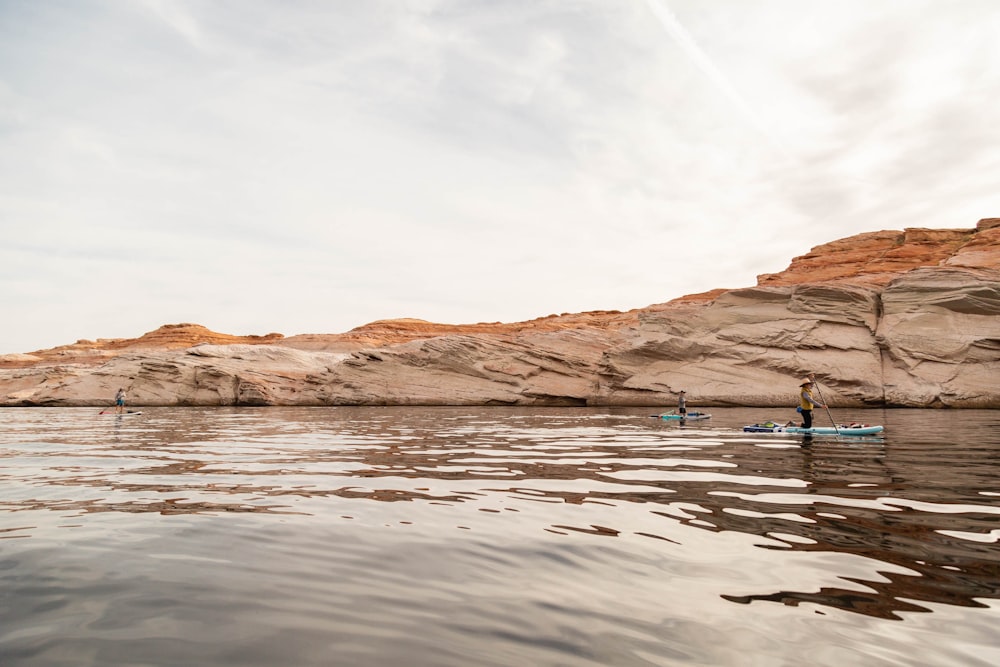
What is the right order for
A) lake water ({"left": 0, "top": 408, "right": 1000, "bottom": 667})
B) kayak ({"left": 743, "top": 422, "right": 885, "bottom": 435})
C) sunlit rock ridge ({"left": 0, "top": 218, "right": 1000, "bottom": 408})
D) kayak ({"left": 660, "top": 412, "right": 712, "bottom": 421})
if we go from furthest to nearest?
sunlit rock ridge ({"left": 0, "top": 218, "right": 1000, "bottom": 408}) → kayak ({"left": 660, "top": 412, "right": 712, "bottom": 421}) → kayak ({"left": 743, "top": 422, "right": 885, "bottom": 435}) → lake water ({"left": 0, "top": 408, "right": 1000, "bottom": 667})

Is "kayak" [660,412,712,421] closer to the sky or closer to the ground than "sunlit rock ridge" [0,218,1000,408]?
closer to the ground

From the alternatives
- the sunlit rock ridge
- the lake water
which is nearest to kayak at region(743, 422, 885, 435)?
the lake water

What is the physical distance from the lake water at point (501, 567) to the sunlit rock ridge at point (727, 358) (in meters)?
27.9

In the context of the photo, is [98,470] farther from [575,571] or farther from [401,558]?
[575,571]

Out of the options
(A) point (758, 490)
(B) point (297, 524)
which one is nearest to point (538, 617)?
(B) point (297, 524)

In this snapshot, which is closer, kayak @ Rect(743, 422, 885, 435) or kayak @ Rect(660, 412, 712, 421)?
kayak @ Rect(743, 422, 885, 435)

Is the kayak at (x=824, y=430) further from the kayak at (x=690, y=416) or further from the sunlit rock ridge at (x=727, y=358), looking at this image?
the sunlit rock ridge at (x=727, y=358)

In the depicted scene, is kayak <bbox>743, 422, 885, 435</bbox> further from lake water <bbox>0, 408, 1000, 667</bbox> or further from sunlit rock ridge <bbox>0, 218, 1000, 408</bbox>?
sunlit rock ridge <bbox>0, 218, 1000, 408</bbox>

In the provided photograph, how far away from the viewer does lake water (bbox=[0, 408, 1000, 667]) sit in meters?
2.87

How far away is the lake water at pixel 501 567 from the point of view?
113 inches

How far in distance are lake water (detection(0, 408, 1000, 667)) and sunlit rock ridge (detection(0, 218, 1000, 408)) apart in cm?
2789

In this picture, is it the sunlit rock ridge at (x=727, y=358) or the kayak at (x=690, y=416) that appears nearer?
the kayak at (x=690, y=416)

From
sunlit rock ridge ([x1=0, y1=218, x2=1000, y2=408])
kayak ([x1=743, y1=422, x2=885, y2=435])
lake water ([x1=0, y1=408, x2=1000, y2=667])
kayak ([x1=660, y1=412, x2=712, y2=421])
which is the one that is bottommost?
lake water ([x1=0, y1=408, x2=1000, y2=667])

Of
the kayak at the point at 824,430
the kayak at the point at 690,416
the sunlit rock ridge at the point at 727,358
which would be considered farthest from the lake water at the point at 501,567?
the sunlit rock ridge at the point at 727,358
